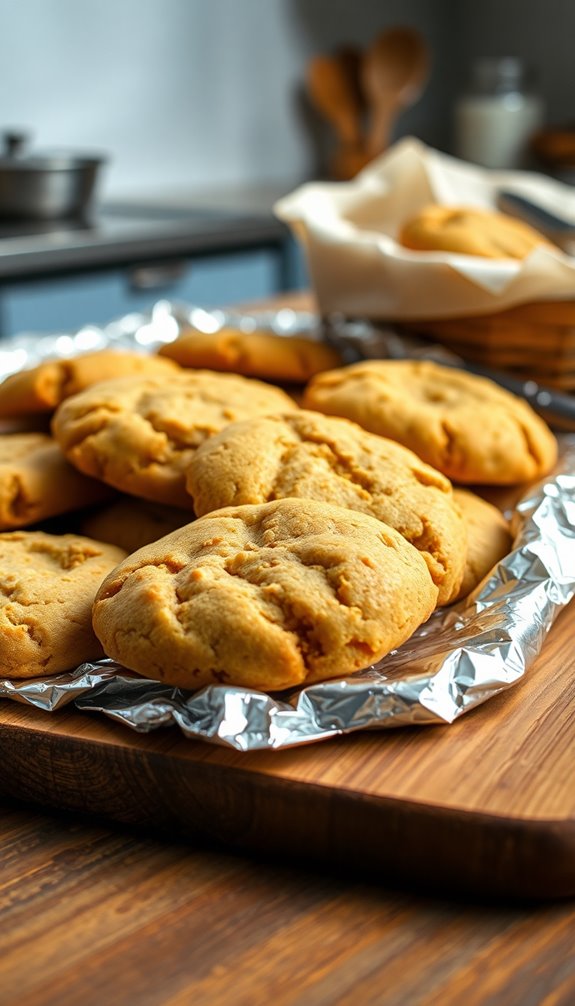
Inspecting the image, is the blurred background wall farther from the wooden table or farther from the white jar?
the wooden table

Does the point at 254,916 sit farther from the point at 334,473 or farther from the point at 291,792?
the point at 334,473

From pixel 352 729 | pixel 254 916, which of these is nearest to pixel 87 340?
pixel 352 729

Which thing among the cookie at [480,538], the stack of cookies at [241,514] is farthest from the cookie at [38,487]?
the cookie at [480,538]

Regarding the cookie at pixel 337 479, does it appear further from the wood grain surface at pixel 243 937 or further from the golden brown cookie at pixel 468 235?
the golden brown cookie at pixel 468 235

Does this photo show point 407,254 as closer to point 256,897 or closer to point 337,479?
point 337,479

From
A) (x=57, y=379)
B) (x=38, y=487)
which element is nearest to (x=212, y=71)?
(x=57, y=379)
